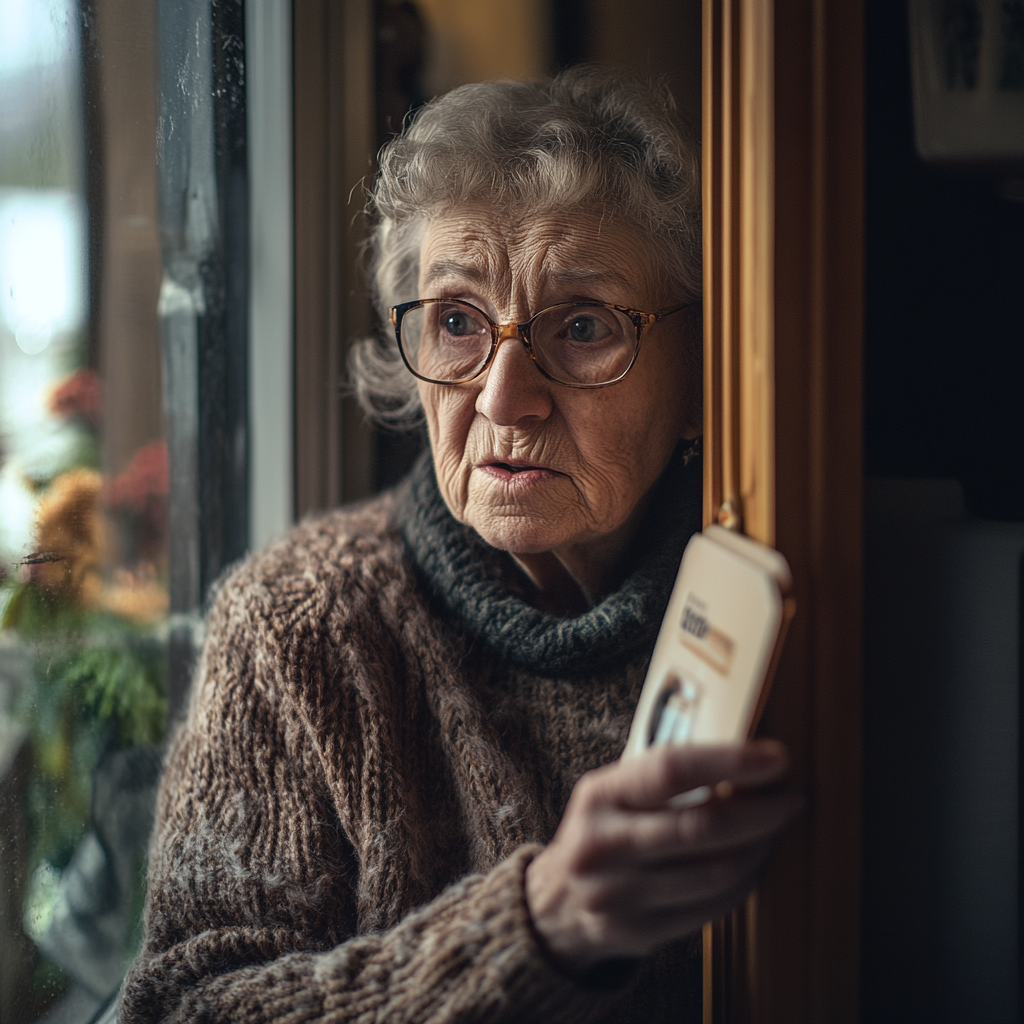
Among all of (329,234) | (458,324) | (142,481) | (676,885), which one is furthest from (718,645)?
(329,234)

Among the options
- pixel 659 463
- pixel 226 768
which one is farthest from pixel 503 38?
pixel 226 768

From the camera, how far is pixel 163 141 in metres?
1.10

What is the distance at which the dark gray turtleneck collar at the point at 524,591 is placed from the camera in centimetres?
95

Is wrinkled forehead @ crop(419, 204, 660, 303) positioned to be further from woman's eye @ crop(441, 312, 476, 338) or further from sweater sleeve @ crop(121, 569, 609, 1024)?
sweater sleeve @ crop(121, 569, 609, 1024)

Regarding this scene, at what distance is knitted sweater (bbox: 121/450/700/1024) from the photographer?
32.5 inches

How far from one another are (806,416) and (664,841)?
333 millimetres

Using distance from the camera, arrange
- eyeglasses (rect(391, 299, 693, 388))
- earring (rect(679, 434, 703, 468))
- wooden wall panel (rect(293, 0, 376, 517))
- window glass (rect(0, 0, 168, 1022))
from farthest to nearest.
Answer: wooden wall panel (rect(293, 0, 376, 517)) < earring (rect(679, 434, 703, 468)) < eyeglasses (rect(391, 299, 693, 388)) < window glass (rect(0, 0, 168, 1022))

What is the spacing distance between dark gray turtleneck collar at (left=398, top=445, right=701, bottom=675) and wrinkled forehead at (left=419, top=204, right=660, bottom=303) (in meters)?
0.27

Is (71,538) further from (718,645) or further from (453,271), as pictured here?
(718,645)

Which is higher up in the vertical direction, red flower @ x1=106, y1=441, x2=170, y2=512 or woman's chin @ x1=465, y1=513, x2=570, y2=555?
red flower @ x1=106, y1=441, x2=170, y2=512

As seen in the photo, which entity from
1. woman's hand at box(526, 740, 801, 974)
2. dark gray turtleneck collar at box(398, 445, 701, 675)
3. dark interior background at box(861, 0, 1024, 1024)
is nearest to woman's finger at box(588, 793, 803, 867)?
woman's hand at box(526, 740, 801, 974)

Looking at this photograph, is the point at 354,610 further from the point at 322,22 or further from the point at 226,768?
the point at 322,22

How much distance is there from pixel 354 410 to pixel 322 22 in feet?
2.50

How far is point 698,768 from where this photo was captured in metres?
0.51
